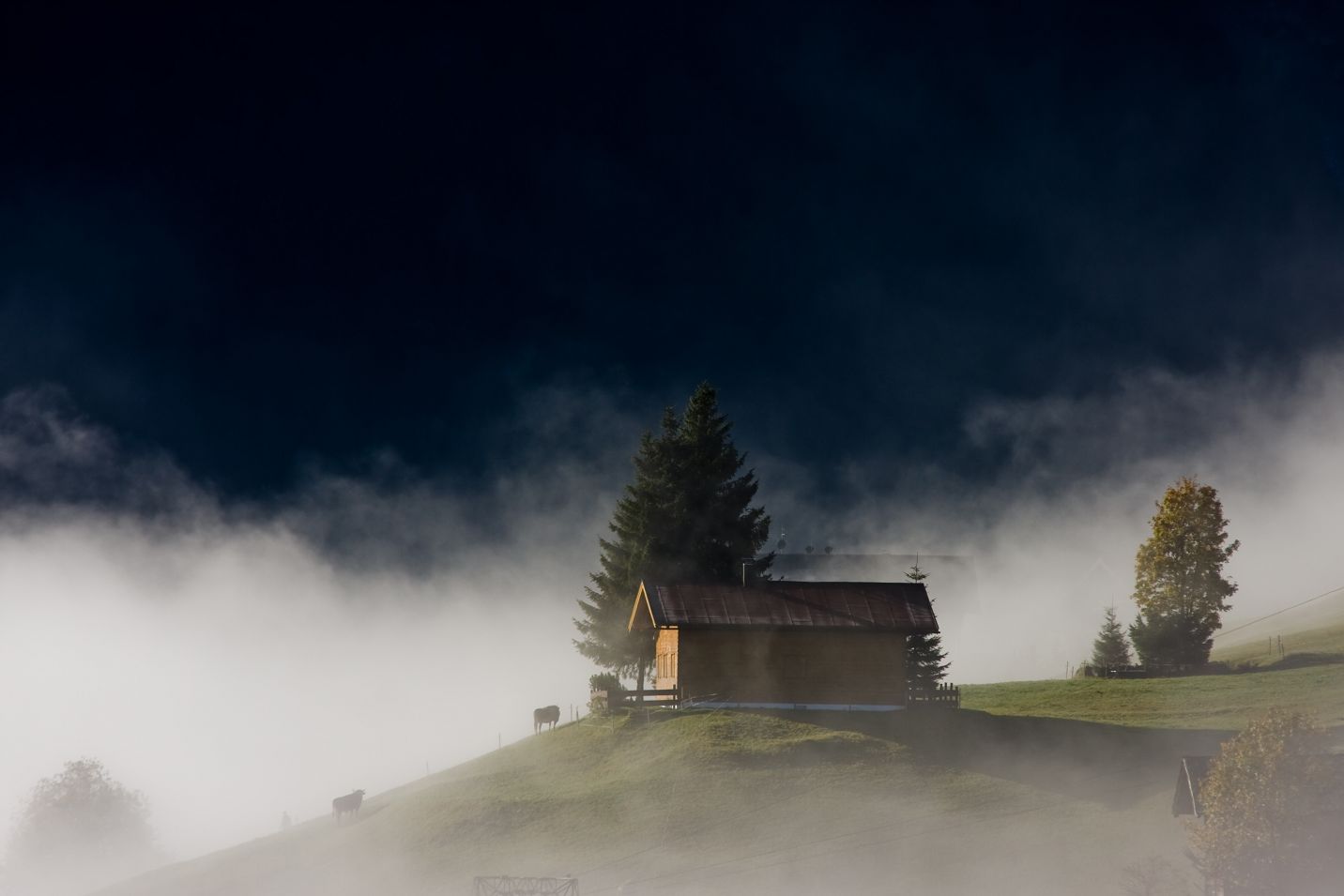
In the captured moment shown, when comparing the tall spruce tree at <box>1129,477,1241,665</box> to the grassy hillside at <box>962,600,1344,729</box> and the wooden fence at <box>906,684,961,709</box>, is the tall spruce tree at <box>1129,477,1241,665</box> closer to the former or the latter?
the grassy hillside at <box>962,600,1344,729</box>

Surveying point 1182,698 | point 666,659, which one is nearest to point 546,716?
point 666,659

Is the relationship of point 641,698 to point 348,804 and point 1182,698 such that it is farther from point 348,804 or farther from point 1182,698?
point 1182,698

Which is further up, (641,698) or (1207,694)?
(641,698)

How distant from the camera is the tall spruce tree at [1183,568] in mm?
68000

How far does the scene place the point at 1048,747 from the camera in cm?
4575

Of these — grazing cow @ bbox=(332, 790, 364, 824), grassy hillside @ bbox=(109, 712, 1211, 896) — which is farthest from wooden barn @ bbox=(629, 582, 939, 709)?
grazing cow @ bbox=(332, 790, 364, 824)

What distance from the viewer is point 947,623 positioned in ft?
456

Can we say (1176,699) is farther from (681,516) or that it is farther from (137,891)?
(137,891)

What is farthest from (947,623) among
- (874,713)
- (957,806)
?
(957,806)

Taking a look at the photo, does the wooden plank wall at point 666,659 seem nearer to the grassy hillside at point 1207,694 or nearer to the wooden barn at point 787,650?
the wooden barn at point 787,650

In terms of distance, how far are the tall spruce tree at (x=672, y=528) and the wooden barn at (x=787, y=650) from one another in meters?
10.5

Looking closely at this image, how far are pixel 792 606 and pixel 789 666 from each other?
110 inches

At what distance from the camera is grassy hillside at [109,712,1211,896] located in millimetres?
33938

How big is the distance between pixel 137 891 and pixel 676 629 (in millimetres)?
24013
